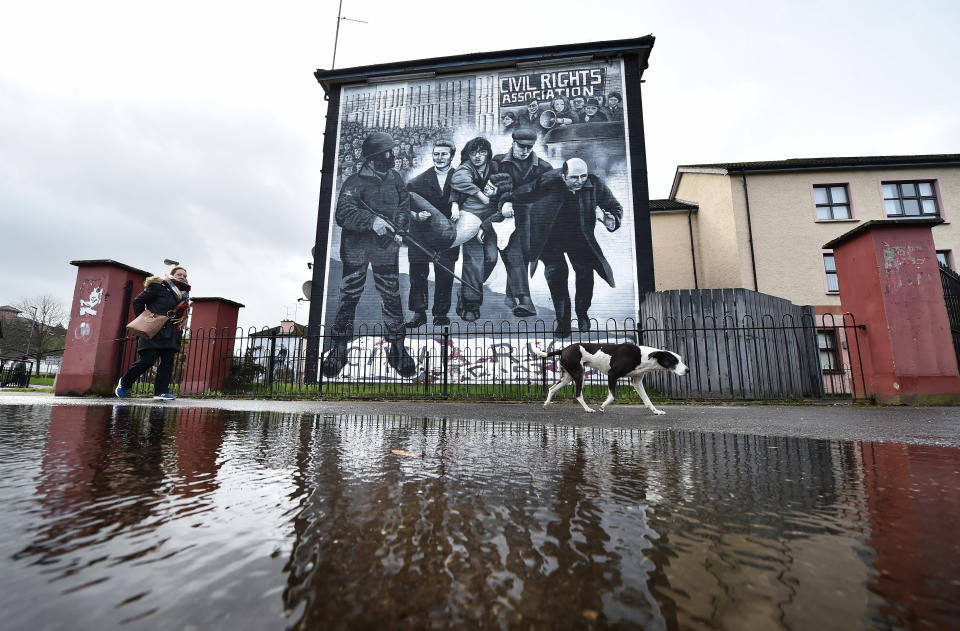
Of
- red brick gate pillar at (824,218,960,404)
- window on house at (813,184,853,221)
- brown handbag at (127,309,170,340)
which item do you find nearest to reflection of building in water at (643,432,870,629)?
red brick gate pillar at (824,218,960,404)

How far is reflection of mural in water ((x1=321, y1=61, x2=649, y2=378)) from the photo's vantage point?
14.6 m

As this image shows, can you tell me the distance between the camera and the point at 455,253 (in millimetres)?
15078

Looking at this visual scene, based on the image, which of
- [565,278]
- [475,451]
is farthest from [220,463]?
[565,278]

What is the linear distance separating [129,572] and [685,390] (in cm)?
978

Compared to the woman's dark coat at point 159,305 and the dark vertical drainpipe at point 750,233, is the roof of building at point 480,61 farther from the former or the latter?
the woman's dark coat at point 159,305

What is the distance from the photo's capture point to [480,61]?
16219 mm

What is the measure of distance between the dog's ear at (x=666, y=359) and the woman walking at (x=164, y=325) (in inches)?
274

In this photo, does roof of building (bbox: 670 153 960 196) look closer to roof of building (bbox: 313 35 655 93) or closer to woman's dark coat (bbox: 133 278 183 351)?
roof of building (bbox: 313 35 655 93)

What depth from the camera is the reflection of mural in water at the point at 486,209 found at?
14.6m

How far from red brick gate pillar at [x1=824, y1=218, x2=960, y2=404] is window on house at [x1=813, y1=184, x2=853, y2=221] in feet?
37.6

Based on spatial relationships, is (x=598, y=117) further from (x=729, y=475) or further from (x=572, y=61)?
(x=729, y=475)

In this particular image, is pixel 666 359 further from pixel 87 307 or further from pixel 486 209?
pixel 486 209

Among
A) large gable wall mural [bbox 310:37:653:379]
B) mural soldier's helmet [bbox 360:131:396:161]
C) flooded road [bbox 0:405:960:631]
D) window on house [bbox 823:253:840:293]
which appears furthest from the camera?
mural soldier's helmet [bbox 360:131:396:161]

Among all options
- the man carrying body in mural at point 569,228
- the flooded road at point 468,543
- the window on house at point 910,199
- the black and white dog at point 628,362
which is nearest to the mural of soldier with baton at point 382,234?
the man carrying body in mural at point 569,228
